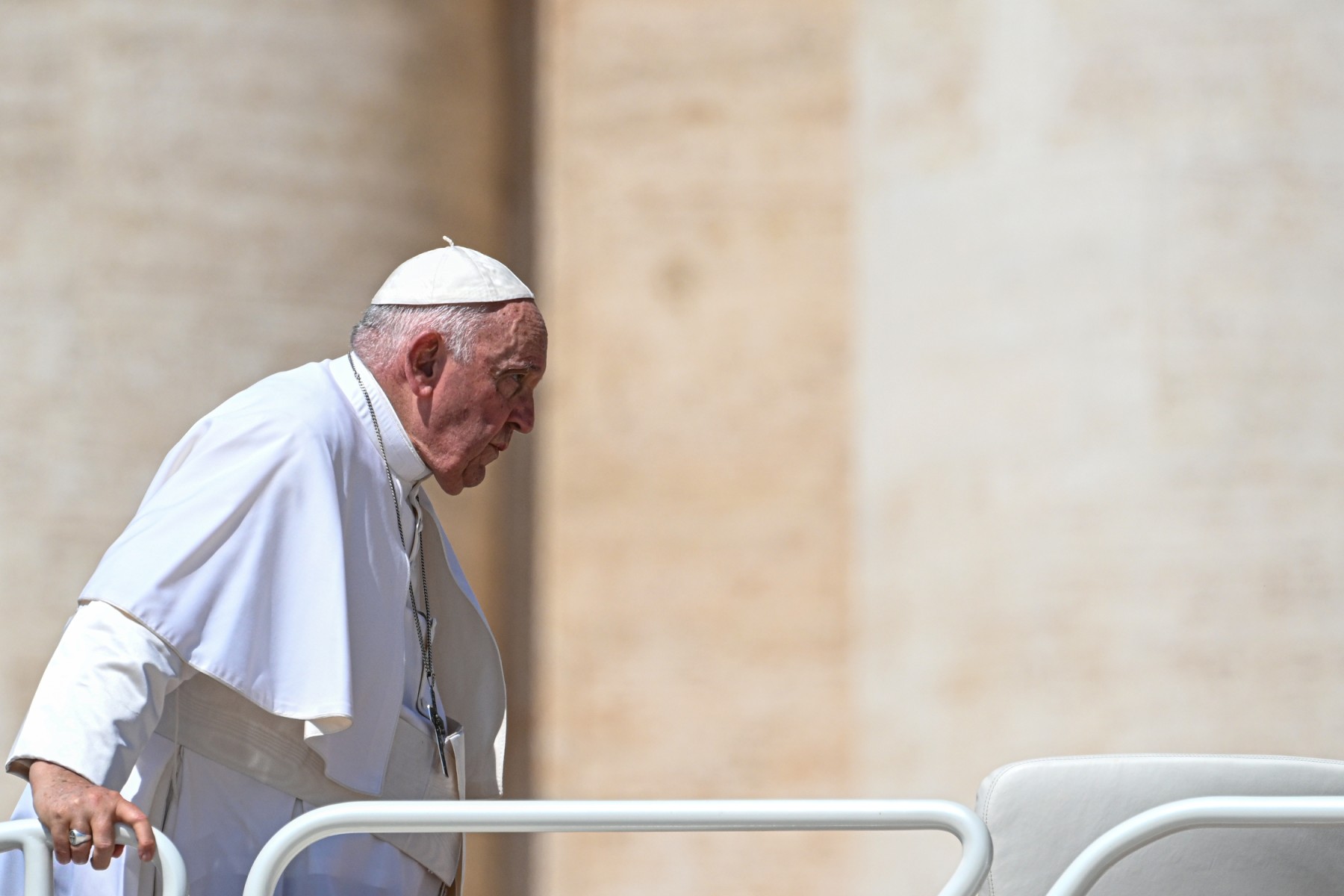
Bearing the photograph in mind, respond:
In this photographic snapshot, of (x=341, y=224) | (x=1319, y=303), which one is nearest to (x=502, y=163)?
(x=341, y=224)

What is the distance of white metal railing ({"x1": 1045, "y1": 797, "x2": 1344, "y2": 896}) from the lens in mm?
2152

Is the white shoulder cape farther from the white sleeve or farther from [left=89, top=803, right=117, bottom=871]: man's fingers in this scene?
[left=89, top=803, right=117, bottom=871]: man's fingers

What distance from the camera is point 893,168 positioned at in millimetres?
6715

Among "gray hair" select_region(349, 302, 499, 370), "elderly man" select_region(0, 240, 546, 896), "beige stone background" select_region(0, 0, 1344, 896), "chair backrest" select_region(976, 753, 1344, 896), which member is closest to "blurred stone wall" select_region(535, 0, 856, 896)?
"beige stone background" select_region(0, 0, 1344, 896)

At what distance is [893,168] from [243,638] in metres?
4.61

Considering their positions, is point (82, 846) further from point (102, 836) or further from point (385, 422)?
point (385, 422)

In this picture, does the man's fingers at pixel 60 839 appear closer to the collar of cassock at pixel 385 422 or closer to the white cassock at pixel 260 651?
the white cassock at pixel 260 651

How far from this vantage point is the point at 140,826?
7.13 ft

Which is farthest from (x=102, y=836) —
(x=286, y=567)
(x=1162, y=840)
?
(x=1162, y=840)

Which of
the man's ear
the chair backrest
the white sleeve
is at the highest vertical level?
the man's ear

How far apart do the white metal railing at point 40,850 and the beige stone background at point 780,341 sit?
417 cm

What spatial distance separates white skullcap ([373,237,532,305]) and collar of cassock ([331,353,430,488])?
172mm

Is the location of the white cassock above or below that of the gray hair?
below

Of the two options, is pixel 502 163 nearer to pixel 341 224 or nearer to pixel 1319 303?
pixel 341 224
